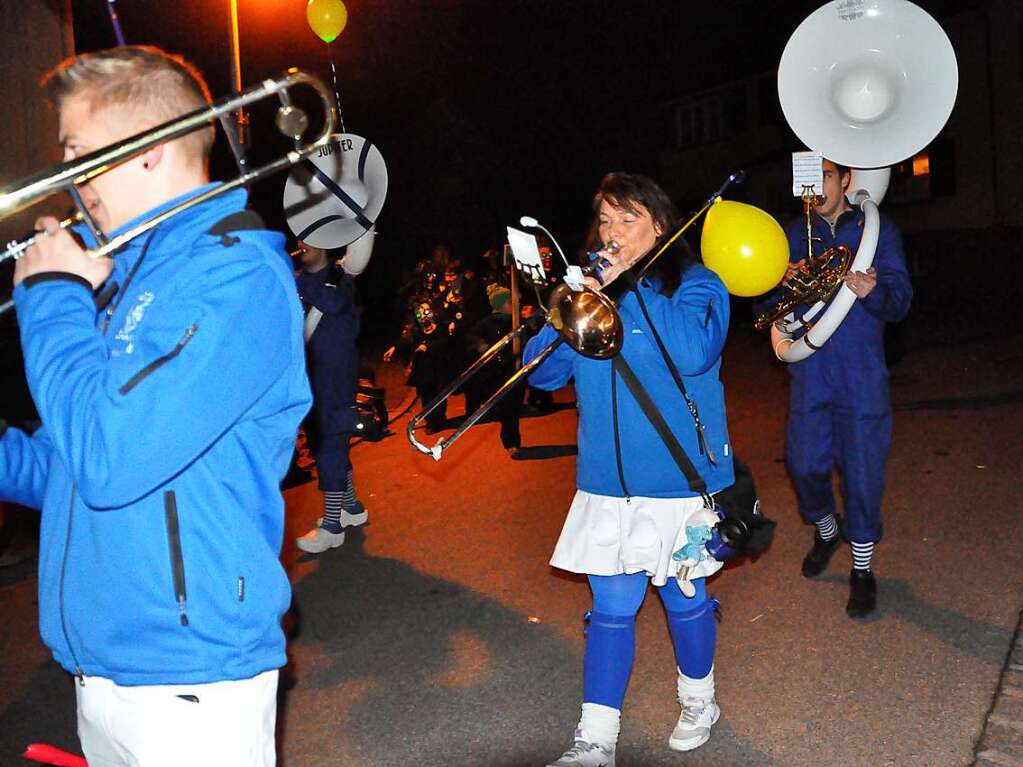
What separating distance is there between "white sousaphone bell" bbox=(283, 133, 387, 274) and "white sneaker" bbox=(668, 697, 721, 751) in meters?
3.08

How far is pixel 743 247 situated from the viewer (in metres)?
3.42

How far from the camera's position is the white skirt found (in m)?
3.11

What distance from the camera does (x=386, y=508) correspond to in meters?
6.76

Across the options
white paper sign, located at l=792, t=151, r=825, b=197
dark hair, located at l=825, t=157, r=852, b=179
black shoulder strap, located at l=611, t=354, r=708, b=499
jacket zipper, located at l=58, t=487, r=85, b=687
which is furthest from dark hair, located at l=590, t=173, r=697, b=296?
jacket zipper, located at l=58, t=487, r=85, b=687

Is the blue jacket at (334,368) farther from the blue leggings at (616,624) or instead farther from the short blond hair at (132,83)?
the short blond hair at (132,83)

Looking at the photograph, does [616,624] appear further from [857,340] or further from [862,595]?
[857,340]

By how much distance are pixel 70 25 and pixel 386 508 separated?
393 cm

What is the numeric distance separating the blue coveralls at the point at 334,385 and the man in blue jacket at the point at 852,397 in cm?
270

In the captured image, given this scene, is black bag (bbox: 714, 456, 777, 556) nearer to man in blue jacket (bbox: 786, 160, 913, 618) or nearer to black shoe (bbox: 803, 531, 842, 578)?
man in blue jacket (bbox: 786, 160, 913, 618)

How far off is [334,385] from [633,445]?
3093 millimetres

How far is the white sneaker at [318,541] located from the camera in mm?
5844

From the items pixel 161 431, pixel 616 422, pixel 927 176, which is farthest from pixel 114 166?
pixel 927 176

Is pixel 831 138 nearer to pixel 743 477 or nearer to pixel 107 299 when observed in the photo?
pixel 743 477

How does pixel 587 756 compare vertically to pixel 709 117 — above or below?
below
